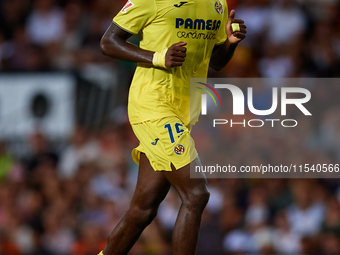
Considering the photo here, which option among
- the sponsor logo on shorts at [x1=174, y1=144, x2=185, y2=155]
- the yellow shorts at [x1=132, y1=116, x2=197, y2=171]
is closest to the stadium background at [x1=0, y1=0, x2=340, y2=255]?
the yellow shorts at [x1=132, y1=116, x2=197, y2=171]

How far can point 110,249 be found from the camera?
16.2ft

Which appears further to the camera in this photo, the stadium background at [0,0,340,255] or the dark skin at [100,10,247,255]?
the stadium background at [0,0,340,255]

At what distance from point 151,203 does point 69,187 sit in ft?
17.4

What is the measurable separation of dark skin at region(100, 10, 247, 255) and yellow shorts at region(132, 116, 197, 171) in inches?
2.7

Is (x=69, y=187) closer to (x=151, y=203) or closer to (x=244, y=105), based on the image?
(x=244, y=105)

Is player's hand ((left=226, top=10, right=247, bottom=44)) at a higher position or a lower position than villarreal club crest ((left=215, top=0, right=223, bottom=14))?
lower

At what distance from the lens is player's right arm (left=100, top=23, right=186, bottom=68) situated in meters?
4.42

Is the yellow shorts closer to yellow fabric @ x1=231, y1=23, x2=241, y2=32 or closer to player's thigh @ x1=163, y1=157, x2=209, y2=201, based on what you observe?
player's thigh @ x1=163, y1=157, x2=209, y2=201

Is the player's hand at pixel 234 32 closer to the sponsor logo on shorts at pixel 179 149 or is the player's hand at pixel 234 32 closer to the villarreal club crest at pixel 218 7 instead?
the villarreal club crest at pixel 218 7

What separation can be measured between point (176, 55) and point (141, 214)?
4.32 ft

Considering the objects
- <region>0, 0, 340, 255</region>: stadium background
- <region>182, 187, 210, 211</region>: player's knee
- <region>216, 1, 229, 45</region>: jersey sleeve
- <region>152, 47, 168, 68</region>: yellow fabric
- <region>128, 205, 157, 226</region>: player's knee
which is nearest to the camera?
<region>182, 187, 210, 211</region>: player's knee

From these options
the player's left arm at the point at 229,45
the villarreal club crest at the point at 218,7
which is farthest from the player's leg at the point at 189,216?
the villarreal club crest at the point at 218,7

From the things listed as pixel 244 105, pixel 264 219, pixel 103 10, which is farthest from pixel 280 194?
pixel 103 10

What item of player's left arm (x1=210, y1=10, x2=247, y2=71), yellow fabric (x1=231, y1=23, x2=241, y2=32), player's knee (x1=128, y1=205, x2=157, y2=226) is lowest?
player's knee (x1=128, y1=205, x2=157, y2=226)
